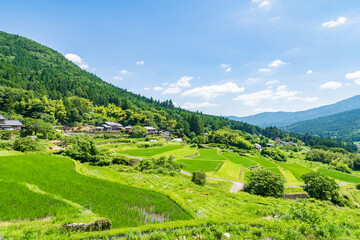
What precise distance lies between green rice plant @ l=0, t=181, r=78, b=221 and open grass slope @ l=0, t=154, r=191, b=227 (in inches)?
23.3

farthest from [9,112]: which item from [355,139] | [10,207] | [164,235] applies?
[355,139]

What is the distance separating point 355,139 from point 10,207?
288 m

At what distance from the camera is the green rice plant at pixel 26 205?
8891 mm

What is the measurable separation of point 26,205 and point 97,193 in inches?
176

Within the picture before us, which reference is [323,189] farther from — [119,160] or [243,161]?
[119,160]

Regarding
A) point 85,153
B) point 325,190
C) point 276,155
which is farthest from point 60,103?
point 276,155

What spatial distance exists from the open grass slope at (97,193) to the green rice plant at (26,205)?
1.94 ft

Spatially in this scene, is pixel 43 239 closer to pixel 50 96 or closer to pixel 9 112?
pixel 9 112

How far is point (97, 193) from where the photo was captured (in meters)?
13.3

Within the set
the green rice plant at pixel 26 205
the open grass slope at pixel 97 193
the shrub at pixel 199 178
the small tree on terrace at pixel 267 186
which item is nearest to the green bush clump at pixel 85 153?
the open grass slope at pixel 97 193

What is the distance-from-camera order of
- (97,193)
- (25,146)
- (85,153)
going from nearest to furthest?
1. (97,193)
2. (25,146)
3. (85,153)

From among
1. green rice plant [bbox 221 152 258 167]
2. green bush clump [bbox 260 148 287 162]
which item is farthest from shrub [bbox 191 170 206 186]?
green bush clump [bbox 260 148 287 162]

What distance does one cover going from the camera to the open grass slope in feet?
34.6

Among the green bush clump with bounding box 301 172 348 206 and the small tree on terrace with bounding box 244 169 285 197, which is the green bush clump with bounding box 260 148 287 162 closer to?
the green bush clump with bounding box 301 172 348 206
